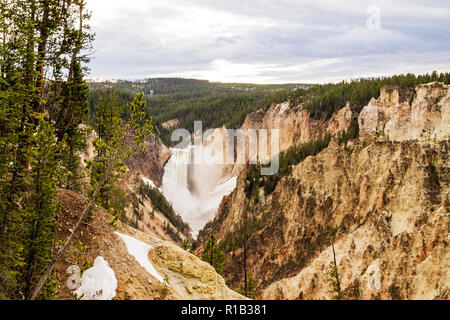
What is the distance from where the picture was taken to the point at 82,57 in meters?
19.4

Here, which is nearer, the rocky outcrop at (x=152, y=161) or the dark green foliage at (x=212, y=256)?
the dark green foliage at (x=212, y=256)

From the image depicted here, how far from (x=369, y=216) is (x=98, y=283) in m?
34.2

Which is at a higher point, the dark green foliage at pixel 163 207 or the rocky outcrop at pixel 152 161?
the rocky outcrop at pixel 152 161

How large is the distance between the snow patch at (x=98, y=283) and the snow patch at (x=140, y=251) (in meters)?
1.87

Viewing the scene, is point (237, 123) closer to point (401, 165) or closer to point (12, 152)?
point (401, 165)

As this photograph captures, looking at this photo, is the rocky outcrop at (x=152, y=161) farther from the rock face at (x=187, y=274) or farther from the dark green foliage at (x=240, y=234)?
the rock face at (x=187, y=274)

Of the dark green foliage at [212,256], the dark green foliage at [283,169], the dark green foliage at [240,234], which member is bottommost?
the dark green foliage at [240,234]

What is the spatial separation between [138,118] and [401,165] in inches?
1455

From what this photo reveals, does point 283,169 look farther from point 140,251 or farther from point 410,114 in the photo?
point 140,251

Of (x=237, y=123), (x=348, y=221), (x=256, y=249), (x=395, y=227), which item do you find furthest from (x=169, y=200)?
(x=395, y=227)

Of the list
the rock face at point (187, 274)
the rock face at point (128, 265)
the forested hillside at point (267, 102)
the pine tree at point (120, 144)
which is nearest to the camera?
the pine tree at point (120, 144)

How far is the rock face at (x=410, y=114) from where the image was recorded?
139 ft

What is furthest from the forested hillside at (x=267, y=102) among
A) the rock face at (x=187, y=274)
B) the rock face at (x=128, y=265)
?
the rock face at (x=187, y=274)

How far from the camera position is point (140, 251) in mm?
18797
